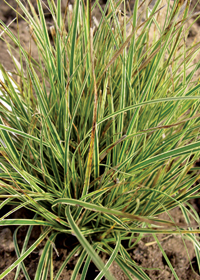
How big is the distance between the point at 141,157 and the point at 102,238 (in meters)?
0.31

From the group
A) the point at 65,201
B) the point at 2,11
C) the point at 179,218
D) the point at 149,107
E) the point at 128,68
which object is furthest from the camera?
the point at 2,11

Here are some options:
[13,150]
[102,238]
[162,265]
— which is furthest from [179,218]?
[13,150]

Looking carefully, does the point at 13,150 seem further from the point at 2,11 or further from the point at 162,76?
the point at 2,11

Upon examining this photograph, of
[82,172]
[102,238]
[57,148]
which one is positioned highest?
[57,148]

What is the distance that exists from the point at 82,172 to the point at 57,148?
116 mm

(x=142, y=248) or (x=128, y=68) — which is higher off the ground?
(x=128, y=68)

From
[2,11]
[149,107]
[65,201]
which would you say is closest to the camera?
[65,201]

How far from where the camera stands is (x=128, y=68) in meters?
0.65

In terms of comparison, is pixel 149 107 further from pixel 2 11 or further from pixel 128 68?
pixel 2 11

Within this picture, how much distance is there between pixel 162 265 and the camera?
808 mm

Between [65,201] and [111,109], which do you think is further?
[111,109]

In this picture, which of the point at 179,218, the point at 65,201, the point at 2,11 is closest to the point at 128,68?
the point at 65,201

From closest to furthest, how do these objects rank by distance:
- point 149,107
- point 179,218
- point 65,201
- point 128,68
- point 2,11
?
point 65,201 < point 128,68 < point 149,107 < point 179,218 < point 2,11

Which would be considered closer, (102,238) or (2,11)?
(102,238)
